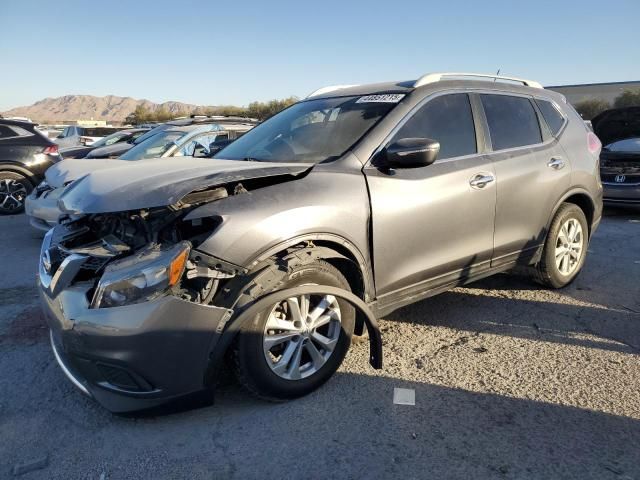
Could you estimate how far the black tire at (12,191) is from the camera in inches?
369

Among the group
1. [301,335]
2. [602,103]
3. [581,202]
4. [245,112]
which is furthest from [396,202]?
[245,112]

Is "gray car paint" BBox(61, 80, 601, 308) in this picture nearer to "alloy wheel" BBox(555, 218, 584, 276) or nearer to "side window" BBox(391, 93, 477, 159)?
"side window" BBox(391, 93, 477, 159)

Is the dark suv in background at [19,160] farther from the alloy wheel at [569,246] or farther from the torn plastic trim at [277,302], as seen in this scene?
the alloy wheel at [569,246]

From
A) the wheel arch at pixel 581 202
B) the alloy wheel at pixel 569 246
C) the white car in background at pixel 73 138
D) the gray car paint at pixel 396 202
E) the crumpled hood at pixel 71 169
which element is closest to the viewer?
the gray car paint at pixel 396 202

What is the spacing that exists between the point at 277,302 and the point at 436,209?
4.46ft

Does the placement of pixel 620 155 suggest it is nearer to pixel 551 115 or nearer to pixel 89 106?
pixel 551 115

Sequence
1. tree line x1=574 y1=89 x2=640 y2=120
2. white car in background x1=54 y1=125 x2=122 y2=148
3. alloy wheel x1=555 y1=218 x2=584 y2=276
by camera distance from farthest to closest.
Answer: tree line x1=574 y1=89 x2=640 y2=120
white car in background x1=54 y1=125 x2=122 y2=148
alloy wheel x1=555 y1=218 x2=584 y2=276

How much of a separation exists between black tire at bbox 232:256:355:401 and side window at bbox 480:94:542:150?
1915 millimetres

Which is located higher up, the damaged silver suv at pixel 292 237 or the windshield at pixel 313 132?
the windshield at pixel 313 132

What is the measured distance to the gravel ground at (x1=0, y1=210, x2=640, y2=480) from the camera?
243 cm

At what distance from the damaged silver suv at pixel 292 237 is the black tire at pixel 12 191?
707 centimetres

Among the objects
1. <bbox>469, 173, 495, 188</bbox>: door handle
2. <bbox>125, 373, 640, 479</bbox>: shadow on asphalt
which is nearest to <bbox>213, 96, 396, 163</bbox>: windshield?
<bbox>469, 173, 495, 188</bbox>: door handle

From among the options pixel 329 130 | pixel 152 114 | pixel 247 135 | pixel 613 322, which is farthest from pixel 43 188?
pixel 152 114

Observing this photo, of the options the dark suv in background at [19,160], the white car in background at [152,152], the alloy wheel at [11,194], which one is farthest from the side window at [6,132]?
the white car in background at [152,152]
